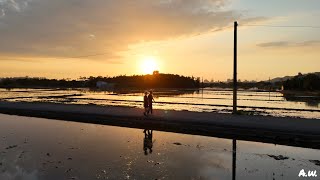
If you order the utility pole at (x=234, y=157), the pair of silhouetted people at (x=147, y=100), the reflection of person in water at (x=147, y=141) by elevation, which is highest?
the pair of silhouetted people at (x=147, y=100)

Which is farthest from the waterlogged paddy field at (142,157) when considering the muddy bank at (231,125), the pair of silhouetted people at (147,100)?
the pair of silhouetted people at (147,100)

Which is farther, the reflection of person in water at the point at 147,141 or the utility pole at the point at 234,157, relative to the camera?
the reflection of person in water at the point at 147,141

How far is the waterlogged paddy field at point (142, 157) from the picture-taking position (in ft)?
36.0

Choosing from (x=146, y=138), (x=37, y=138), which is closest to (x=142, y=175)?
(x=146, y=138)

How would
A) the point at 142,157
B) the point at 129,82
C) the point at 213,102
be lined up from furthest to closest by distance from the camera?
the point at 129,82, the point at 213,102, the point at 142,157

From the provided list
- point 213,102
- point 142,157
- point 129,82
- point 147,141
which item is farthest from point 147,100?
point 129,82

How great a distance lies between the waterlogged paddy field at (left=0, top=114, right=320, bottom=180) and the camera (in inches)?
432

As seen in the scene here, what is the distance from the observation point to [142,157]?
1334cm

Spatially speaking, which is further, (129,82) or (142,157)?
(129,82)

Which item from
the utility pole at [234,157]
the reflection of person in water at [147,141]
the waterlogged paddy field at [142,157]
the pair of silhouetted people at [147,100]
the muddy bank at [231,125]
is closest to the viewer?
the waterlogged paddy field at [142,157]

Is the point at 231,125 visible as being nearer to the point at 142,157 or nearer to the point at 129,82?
the point at 142,157

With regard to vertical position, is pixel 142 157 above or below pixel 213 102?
below

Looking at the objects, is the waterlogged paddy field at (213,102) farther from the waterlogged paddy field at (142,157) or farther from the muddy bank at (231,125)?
the waterlogged paddy field at (142,157)

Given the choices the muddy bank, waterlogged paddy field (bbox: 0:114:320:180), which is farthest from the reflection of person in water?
the muddy bank
